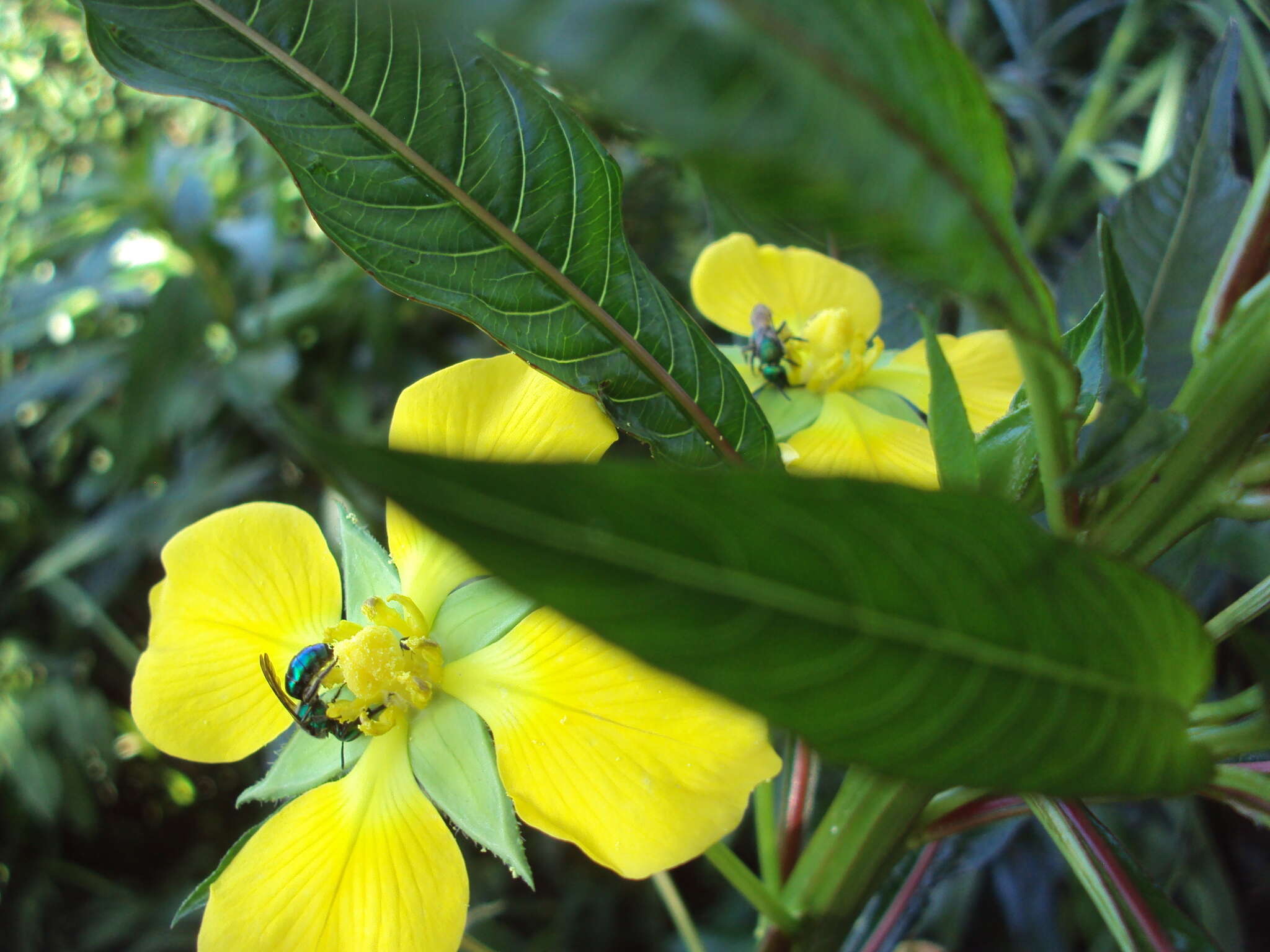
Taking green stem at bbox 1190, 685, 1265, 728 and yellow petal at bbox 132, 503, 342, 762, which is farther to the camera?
yellow petal at bbox 132, 503, 342, 762

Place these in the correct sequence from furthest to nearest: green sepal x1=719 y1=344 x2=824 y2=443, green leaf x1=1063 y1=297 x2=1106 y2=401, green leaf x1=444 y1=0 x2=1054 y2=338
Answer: green sepal x1=719 y1=344 x2=824 y2=443
green leaf x1=1063 y1=297 x2=1106 y2=401
green leaf x1=444 y1=0 x2=1054 y2=338

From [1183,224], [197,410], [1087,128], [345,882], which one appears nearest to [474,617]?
[345,882]

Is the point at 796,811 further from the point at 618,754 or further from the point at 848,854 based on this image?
the point at 618,754

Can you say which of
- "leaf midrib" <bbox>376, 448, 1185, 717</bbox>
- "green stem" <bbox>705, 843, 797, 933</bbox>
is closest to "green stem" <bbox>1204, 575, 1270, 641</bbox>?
"leaf midrib" <bbox>376, 448, 1185, 717</bbox>

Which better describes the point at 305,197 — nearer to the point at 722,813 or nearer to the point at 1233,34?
the point at 722,813

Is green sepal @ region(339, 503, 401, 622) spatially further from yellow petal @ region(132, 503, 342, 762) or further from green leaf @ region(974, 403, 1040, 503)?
green leaf @ region(974, 403, 1040, 503)

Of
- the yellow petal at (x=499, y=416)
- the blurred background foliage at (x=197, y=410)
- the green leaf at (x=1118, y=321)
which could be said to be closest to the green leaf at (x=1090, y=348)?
the green leaf at (x=1118, y=321)
